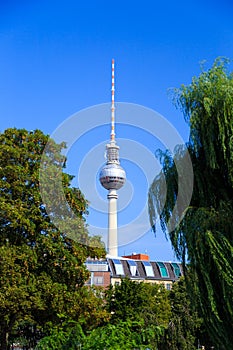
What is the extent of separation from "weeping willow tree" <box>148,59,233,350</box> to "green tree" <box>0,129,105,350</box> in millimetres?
6316

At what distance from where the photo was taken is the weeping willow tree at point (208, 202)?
1044 cm

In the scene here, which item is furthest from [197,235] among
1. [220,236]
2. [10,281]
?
[10,281]

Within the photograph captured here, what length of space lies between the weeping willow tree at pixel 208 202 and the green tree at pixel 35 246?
20.7 feet

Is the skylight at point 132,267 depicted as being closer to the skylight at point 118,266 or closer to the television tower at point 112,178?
the skylight at point 118,266

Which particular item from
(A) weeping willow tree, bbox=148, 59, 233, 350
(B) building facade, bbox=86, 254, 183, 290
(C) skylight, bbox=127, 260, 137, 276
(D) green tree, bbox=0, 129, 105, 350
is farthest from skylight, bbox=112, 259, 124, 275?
(A) weeping willow tree, bbox=148, 59, 233, 350

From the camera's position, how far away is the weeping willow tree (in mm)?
10438

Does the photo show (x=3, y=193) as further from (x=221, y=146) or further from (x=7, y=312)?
(x=221, y=146)

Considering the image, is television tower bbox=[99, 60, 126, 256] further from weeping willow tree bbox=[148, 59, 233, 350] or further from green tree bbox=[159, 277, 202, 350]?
weeping willow tree bbox=[148, 59, 233, 350]

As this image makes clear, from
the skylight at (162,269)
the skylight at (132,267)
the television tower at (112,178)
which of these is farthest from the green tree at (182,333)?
the television tower at (112,178)

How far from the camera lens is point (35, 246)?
18.0 metres

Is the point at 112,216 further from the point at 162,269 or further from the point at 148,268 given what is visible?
the point at 148,268

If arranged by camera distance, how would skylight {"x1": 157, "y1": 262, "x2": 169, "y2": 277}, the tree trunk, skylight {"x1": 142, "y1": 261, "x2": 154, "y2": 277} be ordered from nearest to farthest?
the tree trunk, skylight {"x1": 142, "y1": 261, "x2": 154, "y2": 277}, skylight {"x1": 157, "y1": 262, "x2": 169, "y2": 277}

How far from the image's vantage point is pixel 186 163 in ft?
39.6

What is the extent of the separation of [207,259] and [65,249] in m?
8.51
